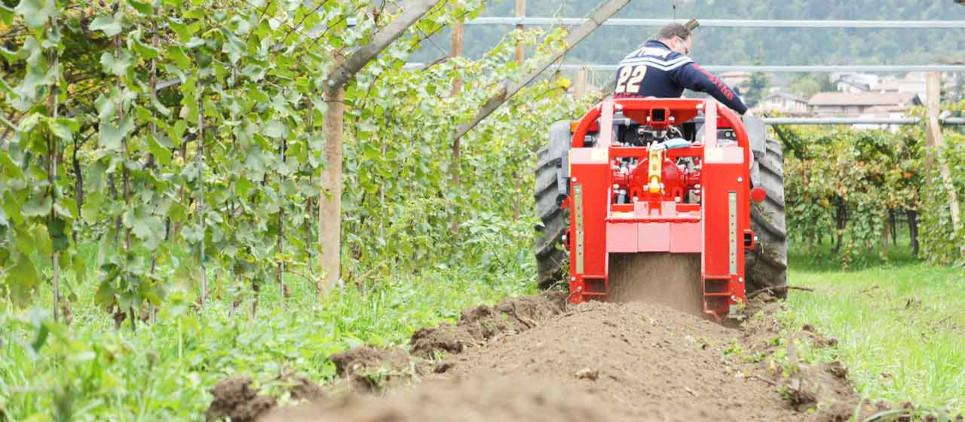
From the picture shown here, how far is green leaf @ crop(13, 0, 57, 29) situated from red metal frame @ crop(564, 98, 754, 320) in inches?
147

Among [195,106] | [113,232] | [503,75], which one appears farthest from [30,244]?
[503,75]

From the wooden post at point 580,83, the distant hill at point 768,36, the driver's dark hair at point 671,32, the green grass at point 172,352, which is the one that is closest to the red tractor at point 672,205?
the driver's dark hair at point 671,32

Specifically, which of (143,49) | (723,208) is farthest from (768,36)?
(143,49)

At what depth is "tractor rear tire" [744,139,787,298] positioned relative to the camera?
825cm

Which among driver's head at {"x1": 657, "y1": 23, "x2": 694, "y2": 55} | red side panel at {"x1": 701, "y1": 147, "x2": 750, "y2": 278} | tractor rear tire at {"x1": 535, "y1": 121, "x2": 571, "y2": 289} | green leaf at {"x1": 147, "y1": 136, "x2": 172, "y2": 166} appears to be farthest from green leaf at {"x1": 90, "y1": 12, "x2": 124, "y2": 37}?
driver's head at {"x1": 657, "y1": 23, "x2": 694, "y2": 55}

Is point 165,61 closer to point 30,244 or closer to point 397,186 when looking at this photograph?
point 30,244

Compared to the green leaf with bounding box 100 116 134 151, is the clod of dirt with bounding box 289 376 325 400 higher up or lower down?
lower down

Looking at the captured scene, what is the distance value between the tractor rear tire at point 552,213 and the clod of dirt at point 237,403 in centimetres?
501

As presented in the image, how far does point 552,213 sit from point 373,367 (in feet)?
14.2

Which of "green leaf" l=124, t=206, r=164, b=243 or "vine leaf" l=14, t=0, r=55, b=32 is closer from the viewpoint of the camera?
"vine leaf" l=14, t=0, r=55, b=32

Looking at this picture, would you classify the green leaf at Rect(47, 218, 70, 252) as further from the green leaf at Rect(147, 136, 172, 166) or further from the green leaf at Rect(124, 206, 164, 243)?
the green leaf at Rect(147, 136, 172, 166)

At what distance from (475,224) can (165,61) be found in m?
4.64

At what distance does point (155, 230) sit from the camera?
5070 millimetres

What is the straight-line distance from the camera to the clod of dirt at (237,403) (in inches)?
143
